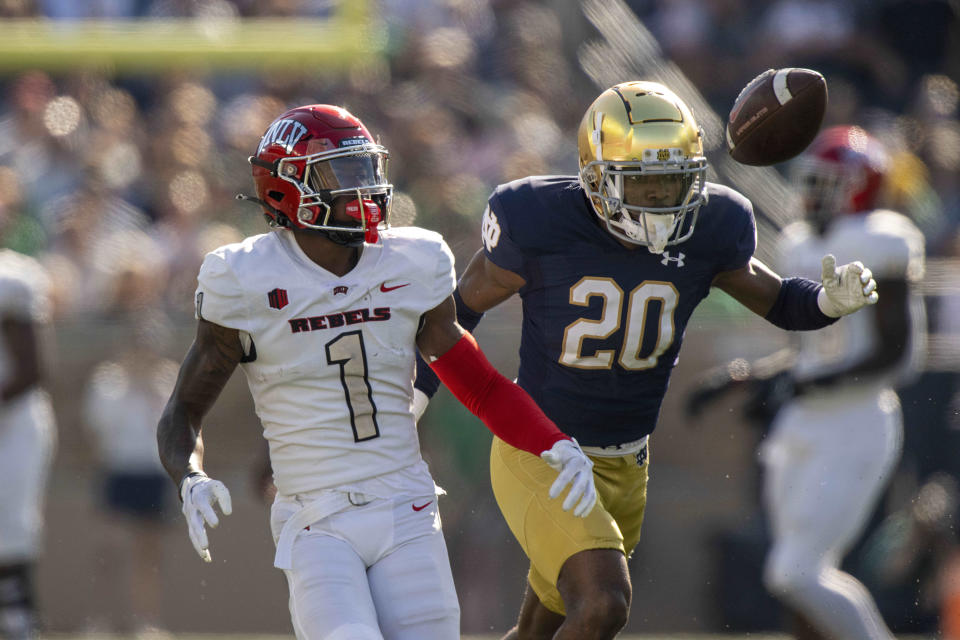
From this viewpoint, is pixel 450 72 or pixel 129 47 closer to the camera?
pixel 450 72

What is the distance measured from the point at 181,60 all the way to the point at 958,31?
543 cm

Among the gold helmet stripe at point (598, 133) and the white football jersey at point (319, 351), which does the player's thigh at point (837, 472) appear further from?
the white football jersey at point (319, 351)

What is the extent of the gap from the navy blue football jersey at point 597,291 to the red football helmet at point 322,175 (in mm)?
487

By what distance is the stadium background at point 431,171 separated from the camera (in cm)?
647

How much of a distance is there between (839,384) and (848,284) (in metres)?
2.06

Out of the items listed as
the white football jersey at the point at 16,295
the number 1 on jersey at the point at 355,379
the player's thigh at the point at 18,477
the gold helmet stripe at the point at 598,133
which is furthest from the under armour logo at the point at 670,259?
the player's thigh at the point at 18,477

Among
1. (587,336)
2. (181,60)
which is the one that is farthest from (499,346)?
(181,60)

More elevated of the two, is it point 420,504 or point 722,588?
point 420,504

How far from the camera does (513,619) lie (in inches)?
253

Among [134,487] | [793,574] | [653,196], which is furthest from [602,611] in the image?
[134,487]

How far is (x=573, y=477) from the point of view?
3.14 m

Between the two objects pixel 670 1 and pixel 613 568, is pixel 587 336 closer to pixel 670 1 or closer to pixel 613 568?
pixel 613 568

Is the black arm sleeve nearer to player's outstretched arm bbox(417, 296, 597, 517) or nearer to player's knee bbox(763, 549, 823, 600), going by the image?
player's outstretched arm bbox(417, 296, 597, 517)

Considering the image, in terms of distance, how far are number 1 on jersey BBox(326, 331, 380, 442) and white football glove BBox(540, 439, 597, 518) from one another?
17.3 inches
